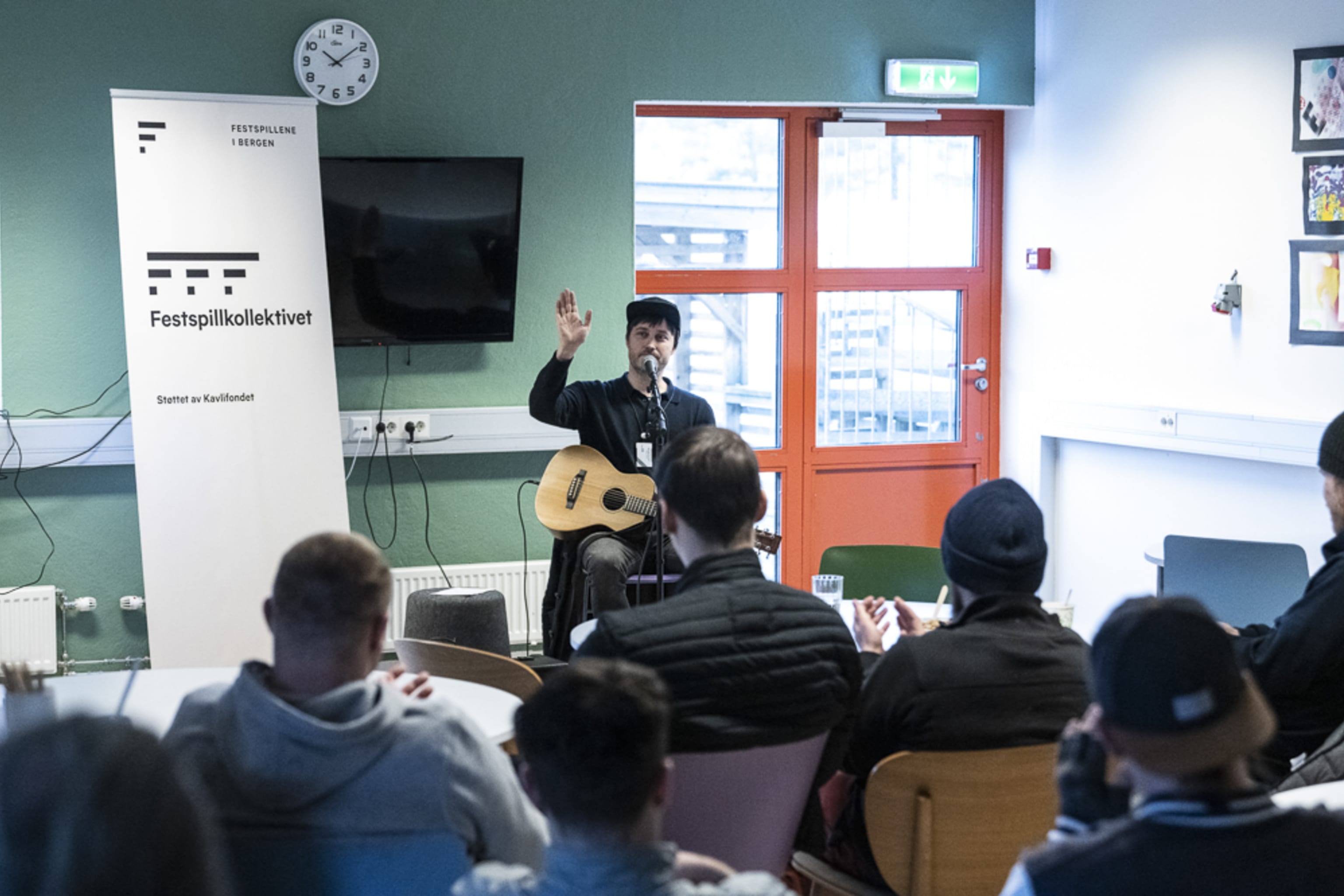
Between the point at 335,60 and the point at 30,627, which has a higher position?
the point at 335,60

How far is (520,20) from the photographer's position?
543 centimetres

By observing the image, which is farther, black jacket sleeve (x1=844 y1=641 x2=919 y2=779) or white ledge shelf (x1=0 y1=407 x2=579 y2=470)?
white ledge shelf (x1=0 y1=407 x2=579 y2=470)

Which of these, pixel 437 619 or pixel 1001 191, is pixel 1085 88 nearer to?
pixel 1001 191

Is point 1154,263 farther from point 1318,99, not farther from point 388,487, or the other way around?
point 388,487

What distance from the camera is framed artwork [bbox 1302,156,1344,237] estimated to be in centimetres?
466

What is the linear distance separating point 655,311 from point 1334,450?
2.51 meters

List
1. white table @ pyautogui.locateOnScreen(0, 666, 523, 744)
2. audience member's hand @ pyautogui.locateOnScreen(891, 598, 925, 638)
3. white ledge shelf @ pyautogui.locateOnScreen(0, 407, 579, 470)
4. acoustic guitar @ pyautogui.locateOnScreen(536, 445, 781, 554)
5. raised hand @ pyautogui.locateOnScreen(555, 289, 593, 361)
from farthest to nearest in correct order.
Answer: white ledge shelf @ pyautogui.locateOnScreen(0, 407, 579, 470)
acoustic guitar @ pyautogui.locateOnScreen(536, 445, 781, 554)
raised hand @ pyautogui.locateOnScreen(555, 289, 593, 361)
audience member's hand @ pyautogui.locateOnScreen(891, 598, 925, 638)
white table @ pyautogui.locateOnScreen(0, 666, 523, 744)

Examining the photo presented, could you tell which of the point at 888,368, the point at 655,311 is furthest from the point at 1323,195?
the point at 655,311

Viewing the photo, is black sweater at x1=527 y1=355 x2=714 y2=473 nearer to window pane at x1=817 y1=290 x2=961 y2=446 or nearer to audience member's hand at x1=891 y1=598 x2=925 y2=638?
window pane at x1=817 y1=290 x2=961 y2=446

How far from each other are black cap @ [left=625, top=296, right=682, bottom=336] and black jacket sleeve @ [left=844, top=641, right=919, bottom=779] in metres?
2.55

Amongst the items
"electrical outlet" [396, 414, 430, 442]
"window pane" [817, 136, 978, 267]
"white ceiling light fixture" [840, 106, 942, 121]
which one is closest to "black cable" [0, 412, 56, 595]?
"electrical outlet" [396, 414, 430, 442]

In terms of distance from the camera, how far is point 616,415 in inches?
189

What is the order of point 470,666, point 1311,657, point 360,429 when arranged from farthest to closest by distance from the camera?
1. point 360,429
2. point 470,666
3. point 1311,657

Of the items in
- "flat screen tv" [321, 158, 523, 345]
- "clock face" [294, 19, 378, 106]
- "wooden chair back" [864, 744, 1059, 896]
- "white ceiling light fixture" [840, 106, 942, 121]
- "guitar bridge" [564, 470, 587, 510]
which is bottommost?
"wooden chair back" [864, 744, 1059, 896]
